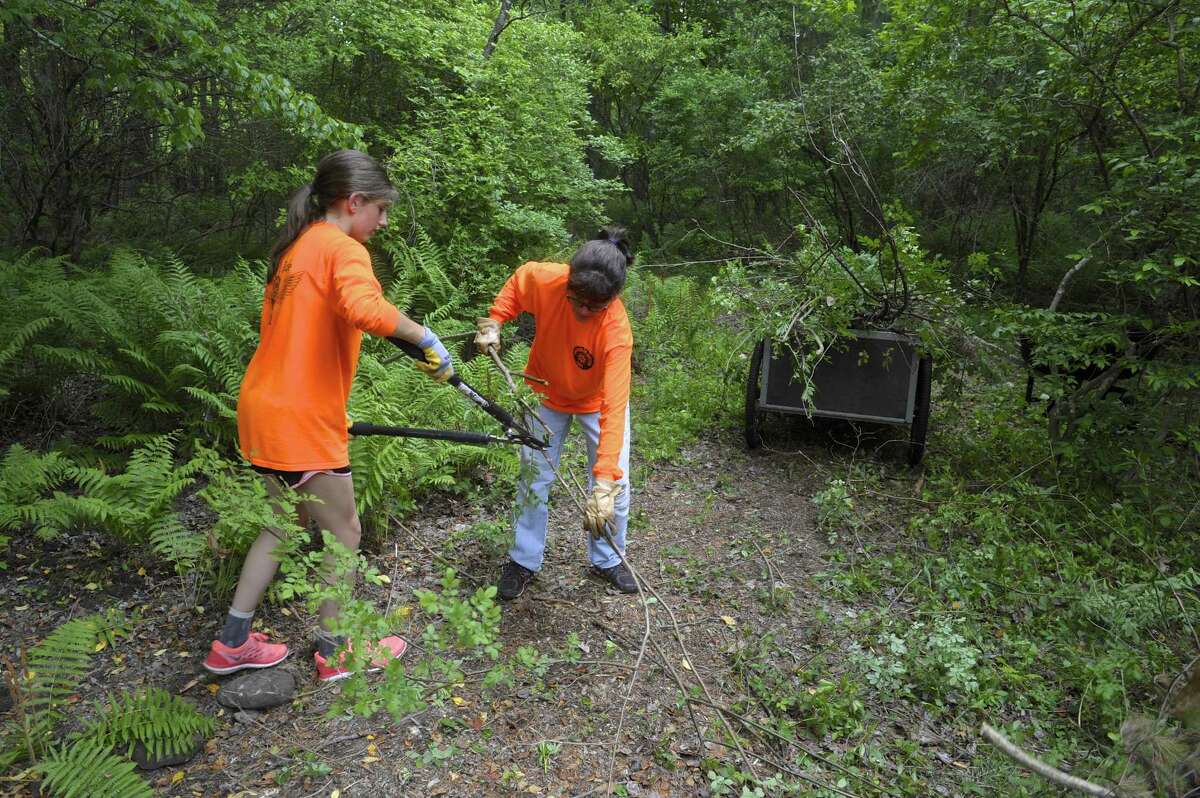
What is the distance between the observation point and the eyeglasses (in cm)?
328

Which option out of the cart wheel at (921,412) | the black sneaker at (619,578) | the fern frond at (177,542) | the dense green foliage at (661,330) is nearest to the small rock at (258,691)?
the dense green foliage at (661,330)

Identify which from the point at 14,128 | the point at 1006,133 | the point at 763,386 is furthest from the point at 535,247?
the point at 14,128

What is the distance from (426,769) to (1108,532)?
435 centimetres

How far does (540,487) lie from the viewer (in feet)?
12.2

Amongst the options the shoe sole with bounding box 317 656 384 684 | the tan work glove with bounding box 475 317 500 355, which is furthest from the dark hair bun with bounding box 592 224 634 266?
the shoe sole with bounding box 317 656 384 684

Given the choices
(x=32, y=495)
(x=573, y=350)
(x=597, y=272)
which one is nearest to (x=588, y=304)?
(x=597, y=272)

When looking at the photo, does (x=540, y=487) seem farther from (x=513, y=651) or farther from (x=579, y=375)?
(x=513, y=651)

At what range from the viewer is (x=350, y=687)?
2.04m

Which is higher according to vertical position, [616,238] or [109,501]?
[616,238]

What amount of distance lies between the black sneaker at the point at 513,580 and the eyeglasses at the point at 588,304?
4.78ft

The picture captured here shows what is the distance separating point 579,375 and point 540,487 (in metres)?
0.63

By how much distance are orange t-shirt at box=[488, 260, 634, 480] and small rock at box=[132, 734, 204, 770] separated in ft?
6.10

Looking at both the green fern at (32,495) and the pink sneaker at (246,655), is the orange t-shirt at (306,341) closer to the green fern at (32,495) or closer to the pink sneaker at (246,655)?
the pink sneaker at (246,655)

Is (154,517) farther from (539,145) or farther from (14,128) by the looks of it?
(14,128)
